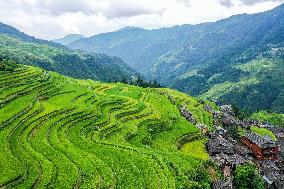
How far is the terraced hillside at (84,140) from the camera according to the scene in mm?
48375

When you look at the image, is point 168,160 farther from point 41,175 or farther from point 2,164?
point 2,164

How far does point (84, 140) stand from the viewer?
6191 centimetres

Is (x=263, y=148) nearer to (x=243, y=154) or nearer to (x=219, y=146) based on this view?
(x=243, y=154)

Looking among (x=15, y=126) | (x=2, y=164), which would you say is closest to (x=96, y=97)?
(x=15, y=126)

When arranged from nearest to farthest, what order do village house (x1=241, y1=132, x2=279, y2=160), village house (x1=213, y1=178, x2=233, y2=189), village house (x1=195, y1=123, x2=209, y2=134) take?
village house (x1=213, y1=178, x2=233, y2=189)
village house (x1=195, y1=123, x2=209, y2=134)
village house (x1=241, y1=132, x2=279, y2=160)

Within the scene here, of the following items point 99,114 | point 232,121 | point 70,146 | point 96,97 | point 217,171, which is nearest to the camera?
point 70,146

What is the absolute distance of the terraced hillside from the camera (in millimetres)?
48375

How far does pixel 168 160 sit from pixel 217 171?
10011mm

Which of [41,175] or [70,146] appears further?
[70,146]

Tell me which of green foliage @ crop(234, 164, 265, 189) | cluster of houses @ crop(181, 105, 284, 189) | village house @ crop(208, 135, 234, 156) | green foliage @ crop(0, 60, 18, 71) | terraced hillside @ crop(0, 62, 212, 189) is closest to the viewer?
terraced hillside @ crop(0, 62, 212, 189)

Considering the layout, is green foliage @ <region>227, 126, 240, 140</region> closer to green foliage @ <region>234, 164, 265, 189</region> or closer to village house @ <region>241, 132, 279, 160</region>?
village house @ <region>241, 132, 279, 160</region>

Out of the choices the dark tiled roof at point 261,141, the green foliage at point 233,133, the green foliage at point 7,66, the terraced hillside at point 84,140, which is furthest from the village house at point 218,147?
the green foliage at point 7,66

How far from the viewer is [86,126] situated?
69188mm

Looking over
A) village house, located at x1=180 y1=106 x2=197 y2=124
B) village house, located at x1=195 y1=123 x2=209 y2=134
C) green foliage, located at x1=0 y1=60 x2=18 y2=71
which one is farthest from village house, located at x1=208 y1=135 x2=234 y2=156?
green foliage, located at x1=0 y1=60 x2=18 y2=71
